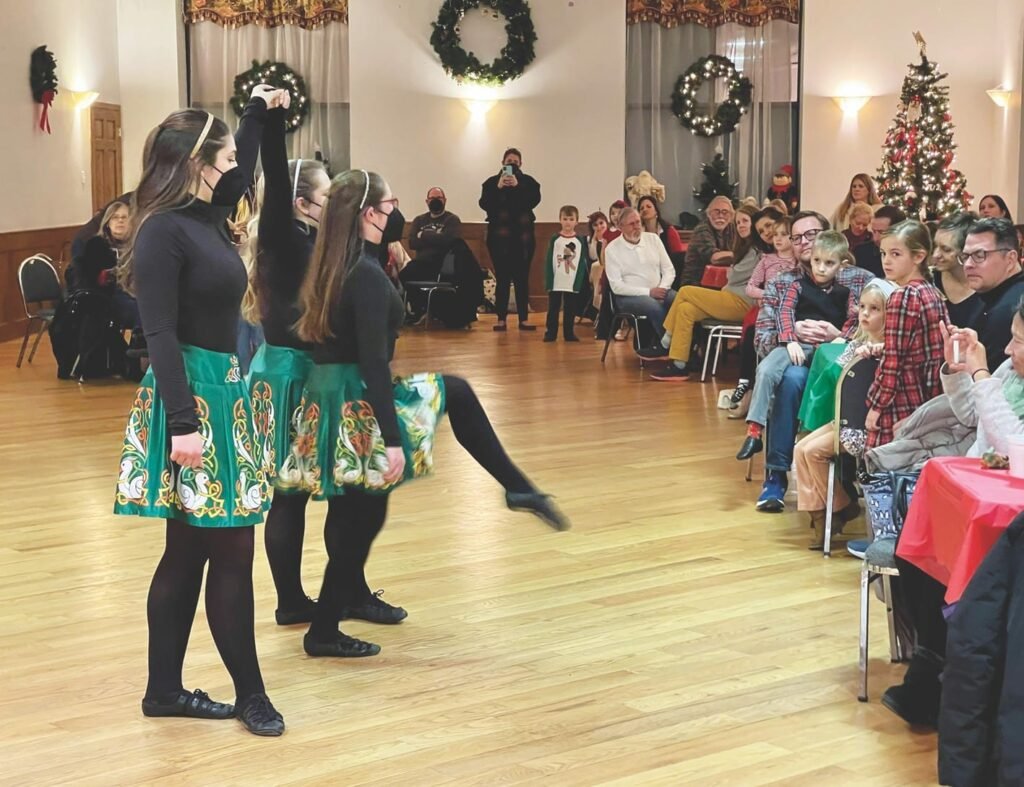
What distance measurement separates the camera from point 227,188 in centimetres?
338

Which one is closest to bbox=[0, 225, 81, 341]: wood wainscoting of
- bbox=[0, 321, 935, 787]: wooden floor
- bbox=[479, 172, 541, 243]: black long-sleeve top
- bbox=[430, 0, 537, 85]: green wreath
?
bbox=[479, 172, 541, 243]: black long-sleeve top

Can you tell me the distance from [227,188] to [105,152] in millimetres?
13116

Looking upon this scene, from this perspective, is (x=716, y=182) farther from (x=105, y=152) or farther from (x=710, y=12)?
(x=105, y=152)

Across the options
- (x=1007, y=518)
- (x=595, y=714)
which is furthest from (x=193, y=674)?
(x=1007, y=518)

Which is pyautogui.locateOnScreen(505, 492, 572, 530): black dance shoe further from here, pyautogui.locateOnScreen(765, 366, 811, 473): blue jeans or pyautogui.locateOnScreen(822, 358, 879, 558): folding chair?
pyautogui.locateOnScreen(765, 366, 811, 473): blue jeans

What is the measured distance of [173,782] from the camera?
3230mm

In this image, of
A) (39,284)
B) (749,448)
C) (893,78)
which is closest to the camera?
(749,448)

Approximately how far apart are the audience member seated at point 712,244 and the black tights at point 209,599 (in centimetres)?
737

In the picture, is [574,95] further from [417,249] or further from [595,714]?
[595,714]

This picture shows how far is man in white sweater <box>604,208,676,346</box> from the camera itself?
11.0 meters

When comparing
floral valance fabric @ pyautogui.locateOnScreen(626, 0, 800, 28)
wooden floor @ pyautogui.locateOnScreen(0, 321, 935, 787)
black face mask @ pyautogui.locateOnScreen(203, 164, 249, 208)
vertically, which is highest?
floral valance fabric @ pyautogui.locateOnScreen(626, 0, 800, 28)

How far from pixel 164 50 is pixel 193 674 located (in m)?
13.3

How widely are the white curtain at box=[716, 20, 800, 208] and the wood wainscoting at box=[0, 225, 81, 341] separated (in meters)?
7.28

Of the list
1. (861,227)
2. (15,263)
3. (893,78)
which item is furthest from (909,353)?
(893,78)
